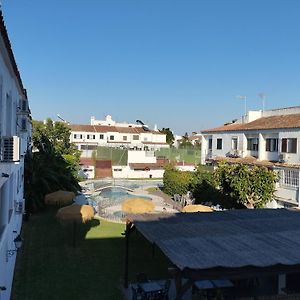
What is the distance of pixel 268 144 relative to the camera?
33531mm

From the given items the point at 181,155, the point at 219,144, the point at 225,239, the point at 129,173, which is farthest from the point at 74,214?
the point at 181,155

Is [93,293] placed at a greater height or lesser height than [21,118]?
lesser

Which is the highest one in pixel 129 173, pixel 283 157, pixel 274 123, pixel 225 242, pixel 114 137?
pixel 114 137

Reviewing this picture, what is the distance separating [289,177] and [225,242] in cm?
1908

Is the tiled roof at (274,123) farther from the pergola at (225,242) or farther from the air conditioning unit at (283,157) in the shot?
the pergola at (225,242)

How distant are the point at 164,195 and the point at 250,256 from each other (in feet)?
106

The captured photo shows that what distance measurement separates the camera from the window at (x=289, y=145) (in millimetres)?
29594

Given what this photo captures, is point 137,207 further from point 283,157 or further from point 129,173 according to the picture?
point 129,173

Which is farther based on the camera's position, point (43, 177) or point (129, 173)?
point (129, 173)

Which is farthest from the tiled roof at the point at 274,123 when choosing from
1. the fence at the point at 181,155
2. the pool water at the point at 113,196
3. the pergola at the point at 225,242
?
the fence at the point at 181,155

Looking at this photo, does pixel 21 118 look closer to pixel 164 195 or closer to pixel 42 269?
pixel 42 269

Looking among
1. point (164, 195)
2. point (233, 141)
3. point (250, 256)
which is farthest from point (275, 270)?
point (164, 195)

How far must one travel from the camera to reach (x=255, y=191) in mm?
29391

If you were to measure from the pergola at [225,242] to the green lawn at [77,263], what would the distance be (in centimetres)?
173
